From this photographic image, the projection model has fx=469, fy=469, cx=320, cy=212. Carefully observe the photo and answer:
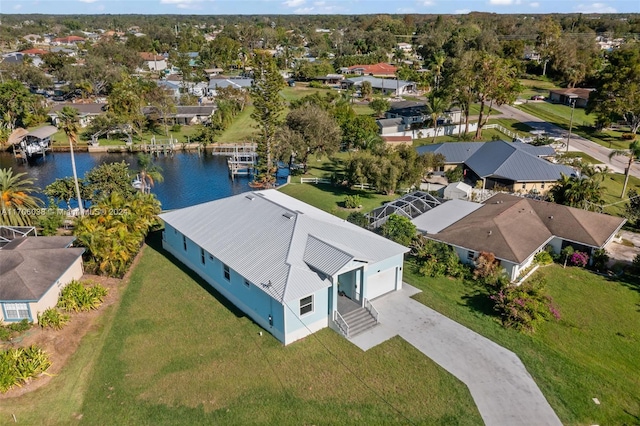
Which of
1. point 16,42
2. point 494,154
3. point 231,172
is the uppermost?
point 16,42

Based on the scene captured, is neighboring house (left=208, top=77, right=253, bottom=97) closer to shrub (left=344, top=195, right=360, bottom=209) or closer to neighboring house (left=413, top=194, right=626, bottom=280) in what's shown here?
shrub (left=344, top=195, right=360, bottom=209)

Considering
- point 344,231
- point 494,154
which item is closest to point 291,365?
point 344,231

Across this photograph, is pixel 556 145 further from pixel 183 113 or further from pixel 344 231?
pixel 183 113

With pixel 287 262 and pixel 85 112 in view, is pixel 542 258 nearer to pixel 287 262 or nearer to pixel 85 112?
pixel 287 262

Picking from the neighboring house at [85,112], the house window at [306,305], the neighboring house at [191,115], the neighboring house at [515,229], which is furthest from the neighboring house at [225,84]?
the house window at [306,305]

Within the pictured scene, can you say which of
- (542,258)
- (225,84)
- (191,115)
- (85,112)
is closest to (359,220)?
(542,258)

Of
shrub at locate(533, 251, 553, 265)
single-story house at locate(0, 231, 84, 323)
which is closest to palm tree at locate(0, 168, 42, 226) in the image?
single-story house at locate(0, 231, 84, 323)

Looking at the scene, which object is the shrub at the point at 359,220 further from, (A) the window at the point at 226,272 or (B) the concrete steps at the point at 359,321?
(A) the window at the point at 226,272
